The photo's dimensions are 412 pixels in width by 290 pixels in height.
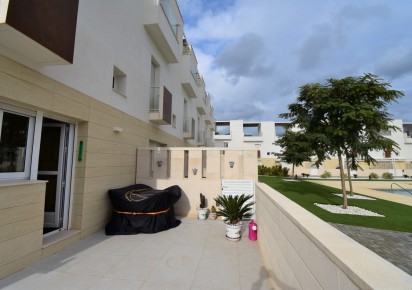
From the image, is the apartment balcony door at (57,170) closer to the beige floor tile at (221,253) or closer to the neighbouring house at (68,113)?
the neighbouring house at (68,113)

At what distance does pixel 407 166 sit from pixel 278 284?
48.3m

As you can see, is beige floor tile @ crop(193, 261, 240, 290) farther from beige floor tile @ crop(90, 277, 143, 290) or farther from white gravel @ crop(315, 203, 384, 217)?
white gravel @ crop(315, 203, 384, 217)

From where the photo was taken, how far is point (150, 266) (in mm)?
3877

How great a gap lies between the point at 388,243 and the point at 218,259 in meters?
4.35

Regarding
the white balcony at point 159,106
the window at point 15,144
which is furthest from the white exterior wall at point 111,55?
the window at point 15,144

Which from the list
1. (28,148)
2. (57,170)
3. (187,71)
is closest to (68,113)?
(28,148)

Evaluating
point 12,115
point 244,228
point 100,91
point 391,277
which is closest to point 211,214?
point 244,228

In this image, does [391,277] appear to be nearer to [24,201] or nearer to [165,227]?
[24,201]

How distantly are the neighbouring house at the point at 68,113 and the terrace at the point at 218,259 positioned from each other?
2.13ft

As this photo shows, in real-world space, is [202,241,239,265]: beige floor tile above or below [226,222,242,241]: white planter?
below

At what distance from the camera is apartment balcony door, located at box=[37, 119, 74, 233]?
198 inches

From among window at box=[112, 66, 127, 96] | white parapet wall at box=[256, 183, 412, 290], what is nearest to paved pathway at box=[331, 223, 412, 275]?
white parapet wall at box=[256, 183, 412, 290]

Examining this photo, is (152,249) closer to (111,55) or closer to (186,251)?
(186,251)

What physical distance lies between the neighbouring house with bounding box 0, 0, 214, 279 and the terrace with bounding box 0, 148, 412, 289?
651 millimetres
